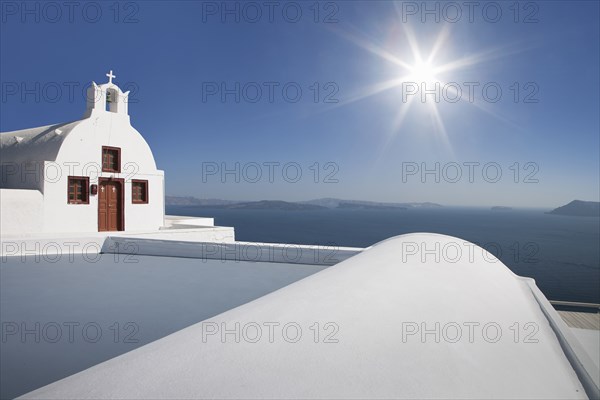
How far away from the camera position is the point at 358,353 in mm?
1605

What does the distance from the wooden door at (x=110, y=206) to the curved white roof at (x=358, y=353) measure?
40.1 ft

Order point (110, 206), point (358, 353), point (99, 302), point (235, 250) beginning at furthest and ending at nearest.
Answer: point (110, 206) < point (235, 250) < point (99, 302) < point (358, 353)

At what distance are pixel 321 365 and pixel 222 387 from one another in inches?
16.3

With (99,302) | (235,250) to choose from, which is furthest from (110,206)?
(99,302)

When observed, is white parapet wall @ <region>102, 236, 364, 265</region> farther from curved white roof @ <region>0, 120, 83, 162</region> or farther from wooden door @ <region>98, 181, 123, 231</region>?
curved white roof @ <region>0, 120, 83, 162</region>

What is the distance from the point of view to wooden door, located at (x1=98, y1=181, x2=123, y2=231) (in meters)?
12.9

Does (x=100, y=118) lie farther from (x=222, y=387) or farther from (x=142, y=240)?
(x=222, y=387)

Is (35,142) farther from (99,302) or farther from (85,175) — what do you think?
(99,302)

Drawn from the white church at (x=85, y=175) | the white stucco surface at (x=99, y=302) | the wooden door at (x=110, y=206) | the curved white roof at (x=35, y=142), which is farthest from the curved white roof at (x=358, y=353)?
the curved white roof at (x=35, y=142)

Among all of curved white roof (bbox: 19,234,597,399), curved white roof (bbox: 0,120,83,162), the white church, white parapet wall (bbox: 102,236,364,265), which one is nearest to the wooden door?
the white church

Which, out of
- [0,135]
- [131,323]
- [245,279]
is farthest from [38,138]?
[131,323]

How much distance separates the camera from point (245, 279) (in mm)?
5859

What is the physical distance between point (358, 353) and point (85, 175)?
1321cm

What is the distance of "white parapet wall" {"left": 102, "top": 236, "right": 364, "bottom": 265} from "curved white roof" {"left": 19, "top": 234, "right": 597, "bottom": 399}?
14.3 ft
